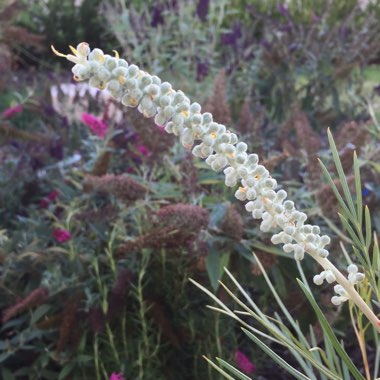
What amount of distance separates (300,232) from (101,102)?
254cm

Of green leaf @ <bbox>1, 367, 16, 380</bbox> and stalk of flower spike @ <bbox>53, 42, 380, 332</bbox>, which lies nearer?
stalk of flower spike @ <bbox>53, 42, 380, 332</bbox>

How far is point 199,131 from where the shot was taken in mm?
933

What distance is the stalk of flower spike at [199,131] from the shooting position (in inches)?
35.5

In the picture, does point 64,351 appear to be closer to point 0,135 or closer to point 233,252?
point 233,252

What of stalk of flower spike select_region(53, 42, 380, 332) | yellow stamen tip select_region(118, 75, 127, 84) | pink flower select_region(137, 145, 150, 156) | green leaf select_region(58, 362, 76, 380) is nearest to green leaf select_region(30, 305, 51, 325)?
green leaf select_region(58, 362, 76, 380)

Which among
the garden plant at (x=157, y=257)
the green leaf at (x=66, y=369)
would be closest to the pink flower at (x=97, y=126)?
the garden plant at (x=157, y=257)

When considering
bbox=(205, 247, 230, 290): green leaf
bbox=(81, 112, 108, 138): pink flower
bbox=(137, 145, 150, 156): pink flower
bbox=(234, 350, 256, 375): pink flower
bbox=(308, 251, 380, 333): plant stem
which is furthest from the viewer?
bbox=(81, 112, 108, 138): pink flower

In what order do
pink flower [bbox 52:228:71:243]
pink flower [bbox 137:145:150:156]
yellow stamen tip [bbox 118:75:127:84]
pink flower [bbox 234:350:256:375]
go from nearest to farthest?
yellow stamen tip [bbox 118:75:127:84], pink flower [bbox 234:350:256:375], pink flower [bbox 52:228:71:243], pink flower [bbox 137:145:150:156]

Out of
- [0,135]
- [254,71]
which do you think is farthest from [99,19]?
[0,135]

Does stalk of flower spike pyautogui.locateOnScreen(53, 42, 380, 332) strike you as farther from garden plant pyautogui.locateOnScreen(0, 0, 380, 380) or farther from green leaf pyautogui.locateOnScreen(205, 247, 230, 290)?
green leaf pyautogui.locateOnScreen(205, 247, 230, 290)

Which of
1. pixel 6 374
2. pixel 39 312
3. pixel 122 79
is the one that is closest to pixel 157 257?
pixel 39 312

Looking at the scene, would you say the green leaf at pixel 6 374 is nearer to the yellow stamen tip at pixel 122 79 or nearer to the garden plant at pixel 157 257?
the garden plant at pixel 157 257

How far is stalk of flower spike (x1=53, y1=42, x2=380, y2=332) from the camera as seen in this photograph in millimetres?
902

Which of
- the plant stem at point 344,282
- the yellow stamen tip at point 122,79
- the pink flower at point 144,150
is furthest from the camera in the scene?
the pink flower at point 144,150
